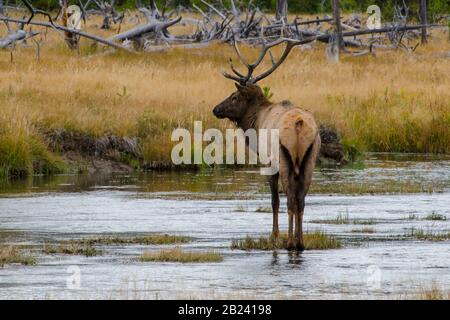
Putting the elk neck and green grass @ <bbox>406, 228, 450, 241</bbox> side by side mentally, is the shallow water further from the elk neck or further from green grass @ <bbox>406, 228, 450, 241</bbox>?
the elk neck

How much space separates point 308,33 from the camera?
45156 millimetres

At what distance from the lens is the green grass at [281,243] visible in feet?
45.7

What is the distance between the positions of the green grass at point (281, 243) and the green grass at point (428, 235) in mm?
1143

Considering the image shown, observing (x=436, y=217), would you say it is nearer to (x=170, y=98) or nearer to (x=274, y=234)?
(x=274, y=234)

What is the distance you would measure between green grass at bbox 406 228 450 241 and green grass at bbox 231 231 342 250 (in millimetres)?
1143

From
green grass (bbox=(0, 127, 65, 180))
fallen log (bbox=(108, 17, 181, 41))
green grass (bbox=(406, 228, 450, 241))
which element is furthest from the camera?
fallen log (bbox=(108, 17, 181, 41))

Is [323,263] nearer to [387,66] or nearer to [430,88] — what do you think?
[430,88]

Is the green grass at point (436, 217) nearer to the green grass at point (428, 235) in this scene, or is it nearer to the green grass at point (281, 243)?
the green grass at point (428, 235)

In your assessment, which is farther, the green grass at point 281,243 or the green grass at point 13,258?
the green grass at point 281,243

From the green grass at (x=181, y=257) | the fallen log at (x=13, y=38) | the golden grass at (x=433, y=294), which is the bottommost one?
the golden grass at (x=433, y=294)

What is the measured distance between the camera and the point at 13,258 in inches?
503

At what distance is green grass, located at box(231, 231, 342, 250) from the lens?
45.7 ft

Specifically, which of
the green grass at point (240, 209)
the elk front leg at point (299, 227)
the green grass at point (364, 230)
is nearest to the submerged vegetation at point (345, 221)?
the green grass at point (364, 230)

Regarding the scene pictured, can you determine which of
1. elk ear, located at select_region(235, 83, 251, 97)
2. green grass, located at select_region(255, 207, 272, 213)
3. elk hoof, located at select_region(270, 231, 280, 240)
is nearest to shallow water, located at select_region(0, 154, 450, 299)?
green grass, located at select_region(255, 207, 272, 213)
